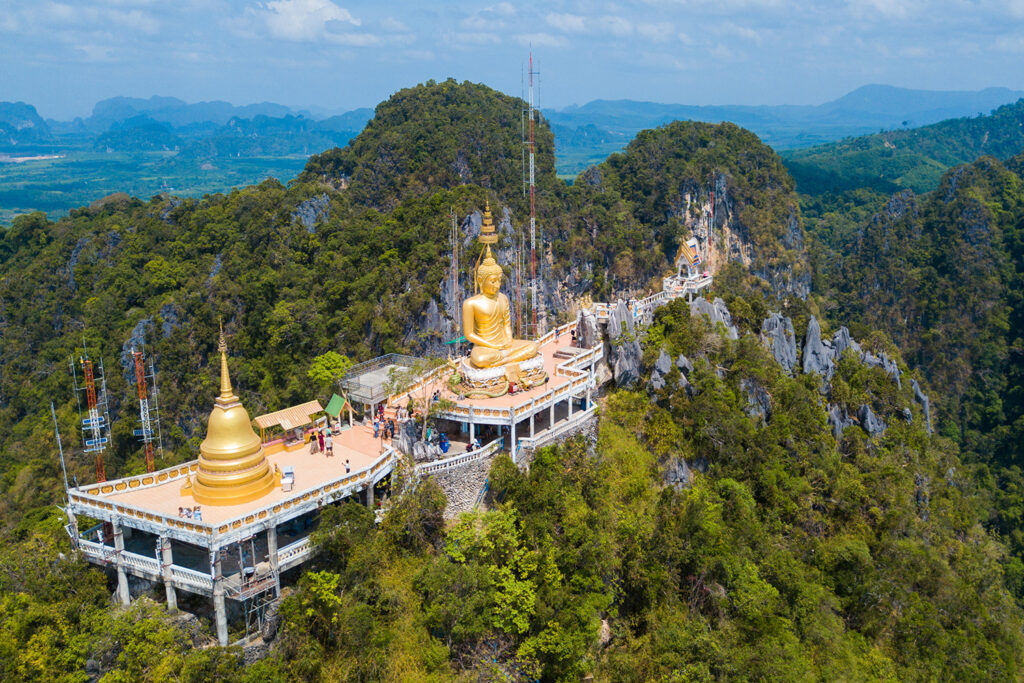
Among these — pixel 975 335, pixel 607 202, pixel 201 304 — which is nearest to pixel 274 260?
pixel 201 304

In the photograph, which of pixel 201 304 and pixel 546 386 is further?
Result: pixel 201 304

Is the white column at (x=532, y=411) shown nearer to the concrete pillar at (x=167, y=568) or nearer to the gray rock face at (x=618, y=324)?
the gray rock face at (x=618, y=324)

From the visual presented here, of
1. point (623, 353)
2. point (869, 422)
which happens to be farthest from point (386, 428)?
point (869, 422)

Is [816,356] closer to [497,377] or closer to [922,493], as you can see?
[922,493]

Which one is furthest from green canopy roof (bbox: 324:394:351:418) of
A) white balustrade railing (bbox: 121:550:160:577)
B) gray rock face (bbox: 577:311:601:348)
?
gray rock face (bbox: 577:311:601:348)

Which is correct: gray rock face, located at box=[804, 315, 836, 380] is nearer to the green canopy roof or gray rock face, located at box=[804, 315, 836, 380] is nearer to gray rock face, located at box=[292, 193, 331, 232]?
the green canopy roof

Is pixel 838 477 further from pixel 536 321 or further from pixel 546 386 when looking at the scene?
pixel 536 321
